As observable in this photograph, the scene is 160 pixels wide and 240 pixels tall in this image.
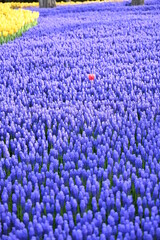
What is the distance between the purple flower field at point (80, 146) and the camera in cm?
272

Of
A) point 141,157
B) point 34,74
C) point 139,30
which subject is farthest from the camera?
point 139,30

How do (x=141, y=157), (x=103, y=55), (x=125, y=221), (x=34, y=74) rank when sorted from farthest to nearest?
(x=103, y=55)
(x=34, y=74)
(x=141, y=157)
(x=125, y=221)

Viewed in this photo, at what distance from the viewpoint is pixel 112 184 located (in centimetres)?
323

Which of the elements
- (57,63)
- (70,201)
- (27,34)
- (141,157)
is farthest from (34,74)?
(27,34)

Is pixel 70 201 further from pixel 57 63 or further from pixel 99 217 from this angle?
pixel 57 63

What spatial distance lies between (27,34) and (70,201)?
853 centimetres

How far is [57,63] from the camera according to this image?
7.27 meters

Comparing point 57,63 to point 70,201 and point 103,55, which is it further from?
point 70,201

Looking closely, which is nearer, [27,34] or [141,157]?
[141,157]

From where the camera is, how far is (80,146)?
12.5 ft

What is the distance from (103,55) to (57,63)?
0.90 meters

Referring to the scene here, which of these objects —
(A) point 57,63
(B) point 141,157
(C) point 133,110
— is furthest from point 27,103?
(A) point 57,63

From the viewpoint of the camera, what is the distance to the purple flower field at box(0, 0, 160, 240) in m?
2.72

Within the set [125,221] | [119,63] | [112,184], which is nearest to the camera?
[125,221]
